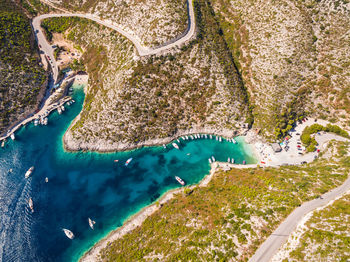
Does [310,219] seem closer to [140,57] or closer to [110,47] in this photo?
[140,57]

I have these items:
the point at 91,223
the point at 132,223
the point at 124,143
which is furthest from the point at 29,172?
the point at 132,223

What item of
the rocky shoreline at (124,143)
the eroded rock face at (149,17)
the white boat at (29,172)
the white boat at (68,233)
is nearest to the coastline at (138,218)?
the white boat at (68,233)

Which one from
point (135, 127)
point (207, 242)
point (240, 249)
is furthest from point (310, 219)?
point (135, 127)

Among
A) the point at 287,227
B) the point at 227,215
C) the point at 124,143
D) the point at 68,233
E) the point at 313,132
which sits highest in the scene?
the point at 124,143

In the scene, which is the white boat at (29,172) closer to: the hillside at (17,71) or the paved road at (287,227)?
the hillside at (17,71)

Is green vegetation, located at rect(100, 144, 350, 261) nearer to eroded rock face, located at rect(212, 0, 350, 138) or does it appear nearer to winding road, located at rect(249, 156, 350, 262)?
winding road, located at rect(249, 156, 350, 262)

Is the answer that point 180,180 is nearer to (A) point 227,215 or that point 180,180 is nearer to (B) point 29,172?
(A) point 227,215
